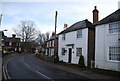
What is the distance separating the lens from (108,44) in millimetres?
16625

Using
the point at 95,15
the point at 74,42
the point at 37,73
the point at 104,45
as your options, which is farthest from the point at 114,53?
the point at 95,15

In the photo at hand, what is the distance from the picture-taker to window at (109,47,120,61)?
15609 millimetres

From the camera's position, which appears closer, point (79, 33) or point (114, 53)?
point (114, 53)

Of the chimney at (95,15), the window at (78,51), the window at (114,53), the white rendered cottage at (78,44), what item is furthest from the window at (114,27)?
the chimney at (95,15)

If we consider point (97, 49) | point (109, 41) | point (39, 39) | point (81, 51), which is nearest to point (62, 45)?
point (81, 51)

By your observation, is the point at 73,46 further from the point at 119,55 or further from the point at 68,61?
the point at 119,55

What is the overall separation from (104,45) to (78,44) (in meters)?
6.02

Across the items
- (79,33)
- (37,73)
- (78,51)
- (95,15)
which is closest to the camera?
(37,73)

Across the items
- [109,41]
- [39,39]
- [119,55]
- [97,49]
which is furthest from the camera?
[39,39]

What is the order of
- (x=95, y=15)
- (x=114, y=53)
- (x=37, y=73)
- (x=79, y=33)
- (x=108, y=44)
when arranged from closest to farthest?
(x=37, y=73)
(x=114, y=53)
(x=108, y=44)
(x=79, y=33)
(x=95, y=15)

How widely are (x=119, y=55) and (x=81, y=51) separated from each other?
23.7 ft

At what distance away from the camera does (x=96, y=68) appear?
57.4ft

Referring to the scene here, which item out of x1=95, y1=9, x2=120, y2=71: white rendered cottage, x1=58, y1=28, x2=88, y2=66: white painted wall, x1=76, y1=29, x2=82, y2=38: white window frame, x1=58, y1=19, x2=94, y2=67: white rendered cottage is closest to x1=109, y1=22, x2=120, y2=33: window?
x1=95, y1=9, x2=120, y2=71: white rendered cottage

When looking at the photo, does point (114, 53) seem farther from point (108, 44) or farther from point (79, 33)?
point (79, 33)
